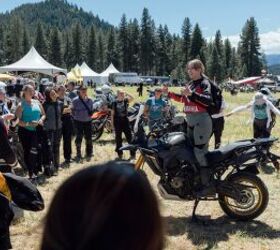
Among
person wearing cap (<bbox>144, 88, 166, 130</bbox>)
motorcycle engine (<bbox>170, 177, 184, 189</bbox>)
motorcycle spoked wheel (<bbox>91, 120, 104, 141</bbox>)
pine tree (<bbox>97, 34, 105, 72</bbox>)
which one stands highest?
pine tree (<bbox>97, 34, 105, 72</bbox>)

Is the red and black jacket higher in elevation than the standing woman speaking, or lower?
higher

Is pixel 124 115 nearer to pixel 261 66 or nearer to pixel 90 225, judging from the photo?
pixel 90 225

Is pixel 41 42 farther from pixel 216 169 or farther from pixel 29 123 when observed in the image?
pixel 216 169

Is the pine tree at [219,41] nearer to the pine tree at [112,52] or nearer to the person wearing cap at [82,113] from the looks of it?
the pine tree at [112,52]

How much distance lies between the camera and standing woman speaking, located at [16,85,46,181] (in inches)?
346

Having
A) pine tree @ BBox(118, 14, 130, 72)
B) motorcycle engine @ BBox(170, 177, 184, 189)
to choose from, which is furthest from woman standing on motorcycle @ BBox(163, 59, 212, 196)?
pine tree @ BBox(118, 14, 130, 72)

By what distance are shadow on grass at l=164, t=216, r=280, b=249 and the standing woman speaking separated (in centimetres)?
327

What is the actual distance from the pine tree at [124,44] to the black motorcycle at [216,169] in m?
110

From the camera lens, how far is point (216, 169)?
6.55m

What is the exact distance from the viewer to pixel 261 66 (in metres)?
115

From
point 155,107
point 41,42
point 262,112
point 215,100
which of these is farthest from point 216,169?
point 41,42

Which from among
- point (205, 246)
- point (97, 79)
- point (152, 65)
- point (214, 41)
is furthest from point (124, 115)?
point (214, 41)

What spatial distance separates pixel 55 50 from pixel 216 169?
11377 centimetres

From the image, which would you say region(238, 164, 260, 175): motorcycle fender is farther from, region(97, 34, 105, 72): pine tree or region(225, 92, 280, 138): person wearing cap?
region(97, 34, 105, 72): pine tree
